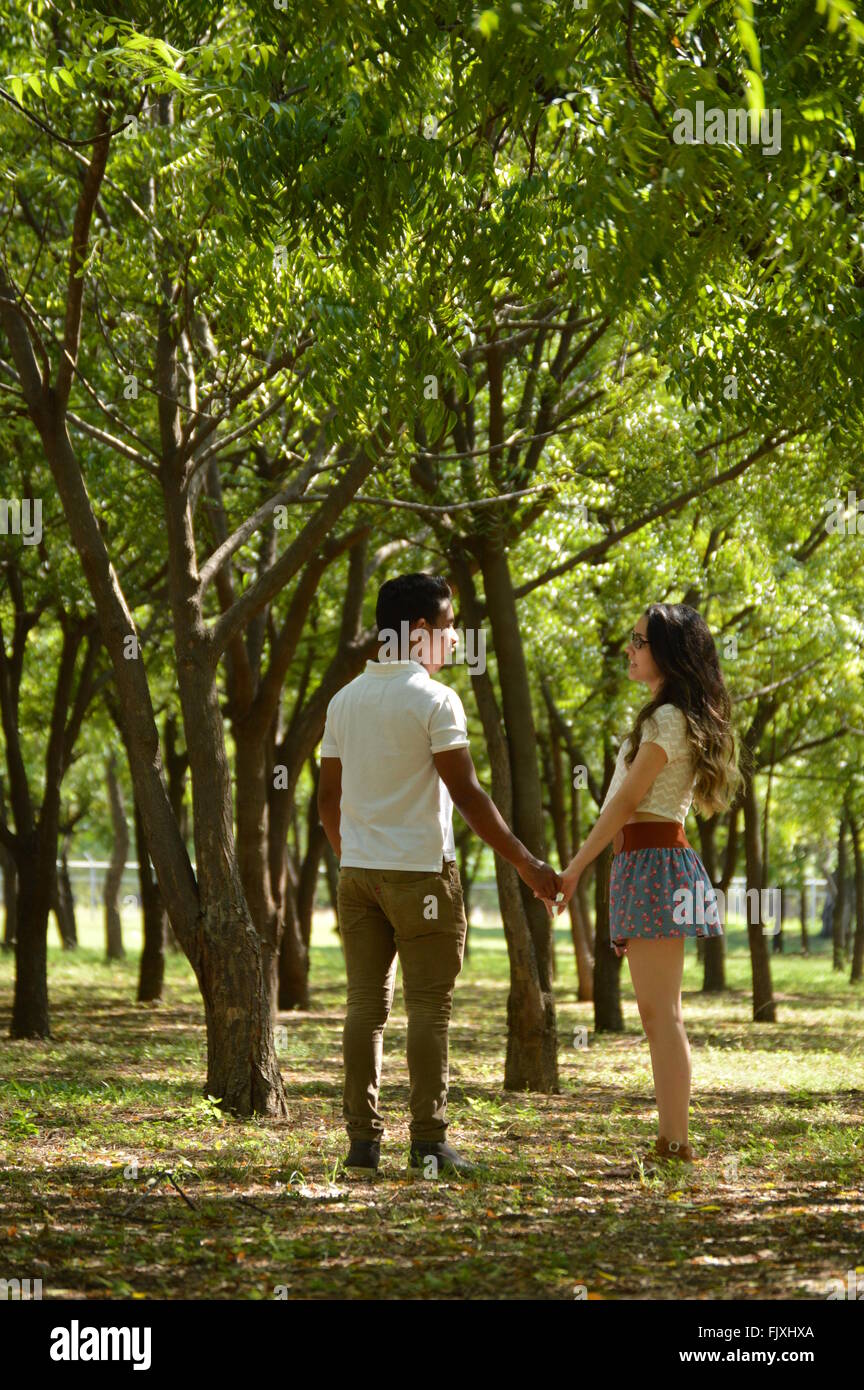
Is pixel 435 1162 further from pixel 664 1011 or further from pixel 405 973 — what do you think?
pixel 664 1011

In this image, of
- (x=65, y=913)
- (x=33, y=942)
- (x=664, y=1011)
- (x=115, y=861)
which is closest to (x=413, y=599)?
(x=664, y=1011)

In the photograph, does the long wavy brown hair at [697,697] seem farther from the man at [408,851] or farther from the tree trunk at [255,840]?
the tree trunk at [255,840]

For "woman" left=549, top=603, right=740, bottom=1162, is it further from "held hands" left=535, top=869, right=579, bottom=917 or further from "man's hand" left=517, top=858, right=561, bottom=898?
"man's hand" left=517, top=858, right=561, bottom=898

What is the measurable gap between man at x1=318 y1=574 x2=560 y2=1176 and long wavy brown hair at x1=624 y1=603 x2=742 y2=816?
2.47 feet

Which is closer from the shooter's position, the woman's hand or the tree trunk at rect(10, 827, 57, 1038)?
the woman's hand

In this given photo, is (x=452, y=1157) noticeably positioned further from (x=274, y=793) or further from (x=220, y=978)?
(x=274, y=793)

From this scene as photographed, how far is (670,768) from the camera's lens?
5.37 meters

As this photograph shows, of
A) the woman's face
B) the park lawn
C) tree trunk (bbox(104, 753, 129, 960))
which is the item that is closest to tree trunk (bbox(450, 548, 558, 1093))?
the park lawn

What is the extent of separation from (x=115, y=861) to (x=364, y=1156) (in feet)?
72.7

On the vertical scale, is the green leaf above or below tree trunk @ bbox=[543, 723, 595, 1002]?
above

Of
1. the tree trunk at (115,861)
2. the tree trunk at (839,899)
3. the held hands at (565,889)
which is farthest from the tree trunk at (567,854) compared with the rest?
the held hands at (565,889)

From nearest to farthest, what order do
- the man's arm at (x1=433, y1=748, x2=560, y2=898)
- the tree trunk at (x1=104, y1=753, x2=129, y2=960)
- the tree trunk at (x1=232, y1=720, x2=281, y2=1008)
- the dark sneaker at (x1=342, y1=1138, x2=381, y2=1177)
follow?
1. the man's arm at (x1=433, y1=748, x2=560, y2=898)
2. the dark sneaker at (x1=342, y1=1138, x2=381, y2=1177)
3. the tree trunk at (x1=232, y1=720, x2=281, y2=1008)
4. the tree trunk at (x1=104, y1=753, x2=129, y2=960)

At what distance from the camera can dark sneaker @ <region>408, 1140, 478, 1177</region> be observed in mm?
5203

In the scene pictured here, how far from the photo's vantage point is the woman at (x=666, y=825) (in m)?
5.25
